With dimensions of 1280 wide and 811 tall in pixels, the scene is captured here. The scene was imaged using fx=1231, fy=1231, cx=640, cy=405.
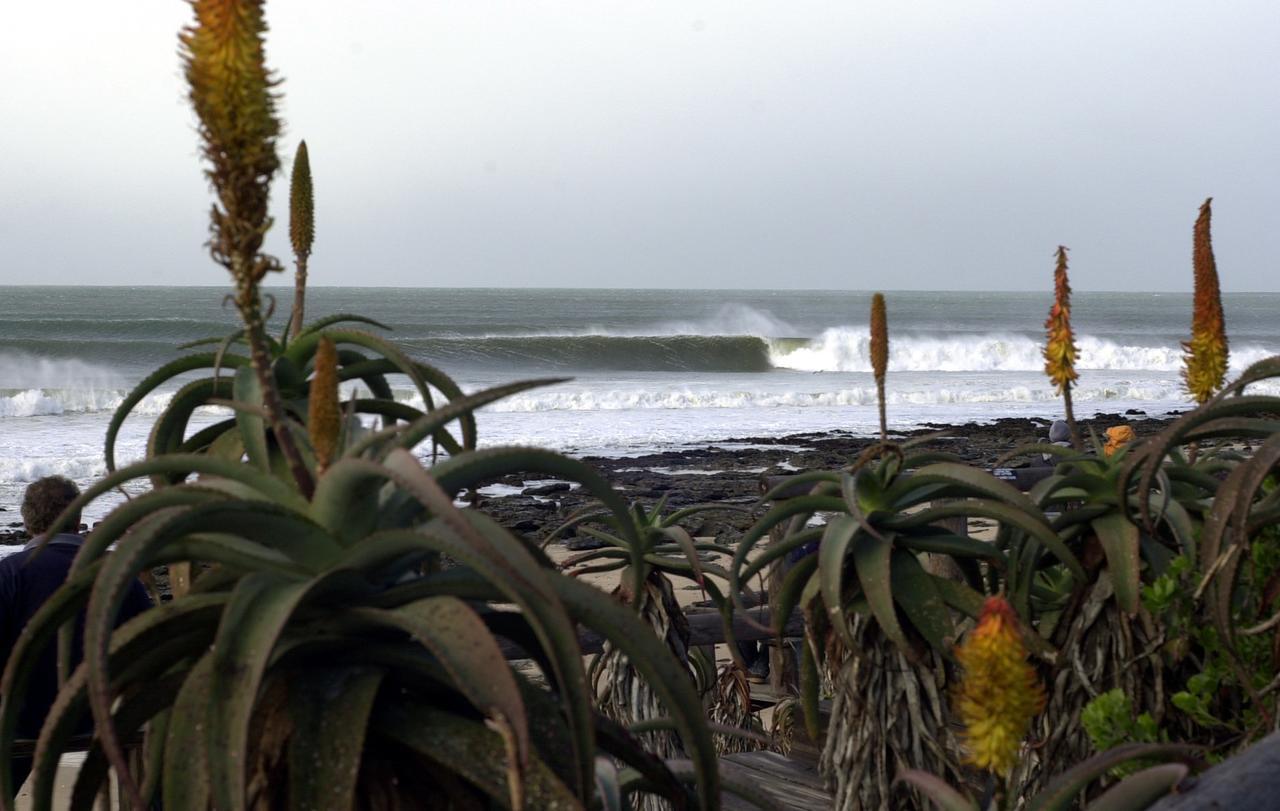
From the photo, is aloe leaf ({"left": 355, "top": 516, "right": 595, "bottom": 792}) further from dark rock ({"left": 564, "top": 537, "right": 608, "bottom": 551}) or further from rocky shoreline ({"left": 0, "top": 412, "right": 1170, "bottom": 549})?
dark rock ({"left": 564, "top": 537, "right": 608, "bottom": 551})

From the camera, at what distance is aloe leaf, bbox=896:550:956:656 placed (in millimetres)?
2102

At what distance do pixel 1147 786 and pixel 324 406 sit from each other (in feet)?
2.60

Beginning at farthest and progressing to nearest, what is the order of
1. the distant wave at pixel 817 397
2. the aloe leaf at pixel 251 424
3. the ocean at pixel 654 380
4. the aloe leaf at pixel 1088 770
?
the distant wave at pixel 817 397 → the ocean at pixel 654 380 → the aloe leaf at pixel 251 424 → the aloe leaf at pixel 1088 770

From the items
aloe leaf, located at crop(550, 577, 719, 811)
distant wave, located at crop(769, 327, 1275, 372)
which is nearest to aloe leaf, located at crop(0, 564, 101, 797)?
aloe leaf, located at crop(550, 577, 719, 811)

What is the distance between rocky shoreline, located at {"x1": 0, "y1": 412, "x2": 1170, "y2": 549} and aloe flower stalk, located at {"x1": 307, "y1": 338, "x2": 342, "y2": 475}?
29.3ft

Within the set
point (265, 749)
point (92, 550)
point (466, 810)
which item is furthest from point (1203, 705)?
point (92, 550)

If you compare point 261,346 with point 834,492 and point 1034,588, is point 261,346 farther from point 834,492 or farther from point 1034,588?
point 1034,588

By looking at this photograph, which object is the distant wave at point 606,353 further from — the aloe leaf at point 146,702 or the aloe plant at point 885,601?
the aloe leaf at point 146,702

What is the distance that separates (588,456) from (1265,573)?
14587 millimetres

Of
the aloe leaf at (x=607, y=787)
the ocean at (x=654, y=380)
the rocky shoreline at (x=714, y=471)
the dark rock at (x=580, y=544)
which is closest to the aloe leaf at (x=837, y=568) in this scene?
the aloe leaf at (x=607, y=787)

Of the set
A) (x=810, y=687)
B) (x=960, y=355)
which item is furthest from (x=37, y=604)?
(x=960, y=355)

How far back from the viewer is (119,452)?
53.3ft

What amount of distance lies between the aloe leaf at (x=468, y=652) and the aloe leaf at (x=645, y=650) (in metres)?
0.08

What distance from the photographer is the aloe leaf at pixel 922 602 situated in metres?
2.10
